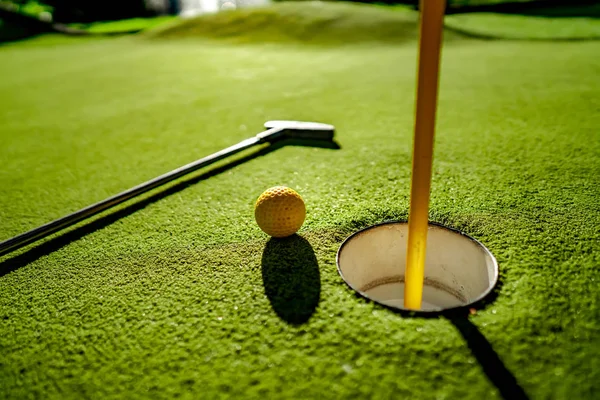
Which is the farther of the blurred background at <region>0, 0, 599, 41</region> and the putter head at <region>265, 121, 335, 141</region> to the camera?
the blurred background at <region>0, 0, 599, 41</region>

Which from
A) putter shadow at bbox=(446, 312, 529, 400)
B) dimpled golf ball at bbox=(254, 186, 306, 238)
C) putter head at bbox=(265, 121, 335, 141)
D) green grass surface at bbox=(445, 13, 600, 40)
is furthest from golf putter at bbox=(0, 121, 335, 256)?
green grass surface at bbox=(445, 13, 600, 40)

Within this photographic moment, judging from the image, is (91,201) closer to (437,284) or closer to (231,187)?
(231,187)

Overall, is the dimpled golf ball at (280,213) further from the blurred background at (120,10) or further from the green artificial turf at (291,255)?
the blurred background at (120,10)

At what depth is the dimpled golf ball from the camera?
5.50ft

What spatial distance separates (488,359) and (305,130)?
1965 millimetres

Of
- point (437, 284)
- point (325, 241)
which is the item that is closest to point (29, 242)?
point (325, 241)

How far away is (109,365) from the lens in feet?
4.01

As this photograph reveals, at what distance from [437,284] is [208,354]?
111 centimetres

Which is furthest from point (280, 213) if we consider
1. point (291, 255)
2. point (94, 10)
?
point (94, 10)

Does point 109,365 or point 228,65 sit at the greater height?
point 228,65

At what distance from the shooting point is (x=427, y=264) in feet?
6.12

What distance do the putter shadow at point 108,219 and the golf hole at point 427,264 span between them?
104 centimetres

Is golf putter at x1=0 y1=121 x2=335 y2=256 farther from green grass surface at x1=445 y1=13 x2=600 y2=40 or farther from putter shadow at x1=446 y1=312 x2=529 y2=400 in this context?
green grass surface at x1=445 y1=13 x2=600 y2=40

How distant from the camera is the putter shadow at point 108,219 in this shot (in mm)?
1791
